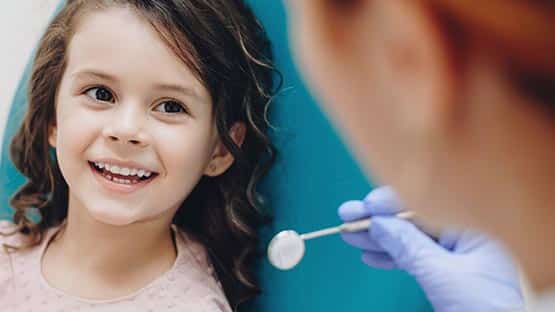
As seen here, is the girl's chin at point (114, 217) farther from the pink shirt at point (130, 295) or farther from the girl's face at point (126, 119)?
the pink shirt at point (130, 295)

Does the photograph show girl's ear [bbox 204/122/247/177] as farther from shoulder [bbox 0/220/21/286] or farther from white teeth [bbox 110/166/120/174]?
shoulder [bbox 0/220/21/286]

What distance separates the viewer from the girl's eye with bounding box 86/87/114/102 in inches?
→ 37.1

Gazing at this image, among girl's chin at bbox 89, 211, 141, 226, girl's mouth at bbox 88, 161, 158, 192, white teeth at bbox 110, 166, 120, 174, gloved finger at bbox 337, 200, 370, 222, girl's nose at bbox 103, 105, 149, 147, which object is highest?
girl's nose at bbox 103, 105, 149, 147

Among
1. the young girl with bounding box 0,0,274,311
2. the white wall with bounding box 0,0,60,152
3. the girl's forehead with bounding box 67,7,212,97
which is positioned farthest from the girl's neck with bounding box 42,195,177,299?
the white wall with bounding box 0,0,60,152

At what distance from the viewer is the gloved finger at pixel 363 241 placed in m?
0.94

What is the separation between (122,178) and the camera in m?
0.94

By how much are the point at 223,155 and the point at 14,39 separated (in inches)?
28.4

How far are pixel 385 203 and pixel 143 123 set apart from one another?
0.97 feet

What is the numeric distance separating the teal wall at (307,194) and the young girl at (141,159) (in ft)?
0.11

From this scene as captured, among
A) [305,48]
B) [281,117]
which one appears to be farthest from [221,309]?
[305,48]

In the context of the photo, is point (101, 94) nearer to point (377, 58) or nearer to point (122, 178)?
point (122, 178)

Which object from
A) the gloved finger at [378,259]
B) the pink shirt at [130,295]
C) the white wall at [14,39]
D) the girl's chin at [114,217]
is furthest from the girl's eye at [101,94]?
the white wall at [14,39]

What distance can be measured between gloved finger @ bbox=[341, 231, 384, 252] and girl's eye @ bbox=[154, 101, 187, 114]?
25 centimetres

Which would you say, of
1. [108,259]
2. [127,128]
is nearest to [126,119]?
[127,128]
